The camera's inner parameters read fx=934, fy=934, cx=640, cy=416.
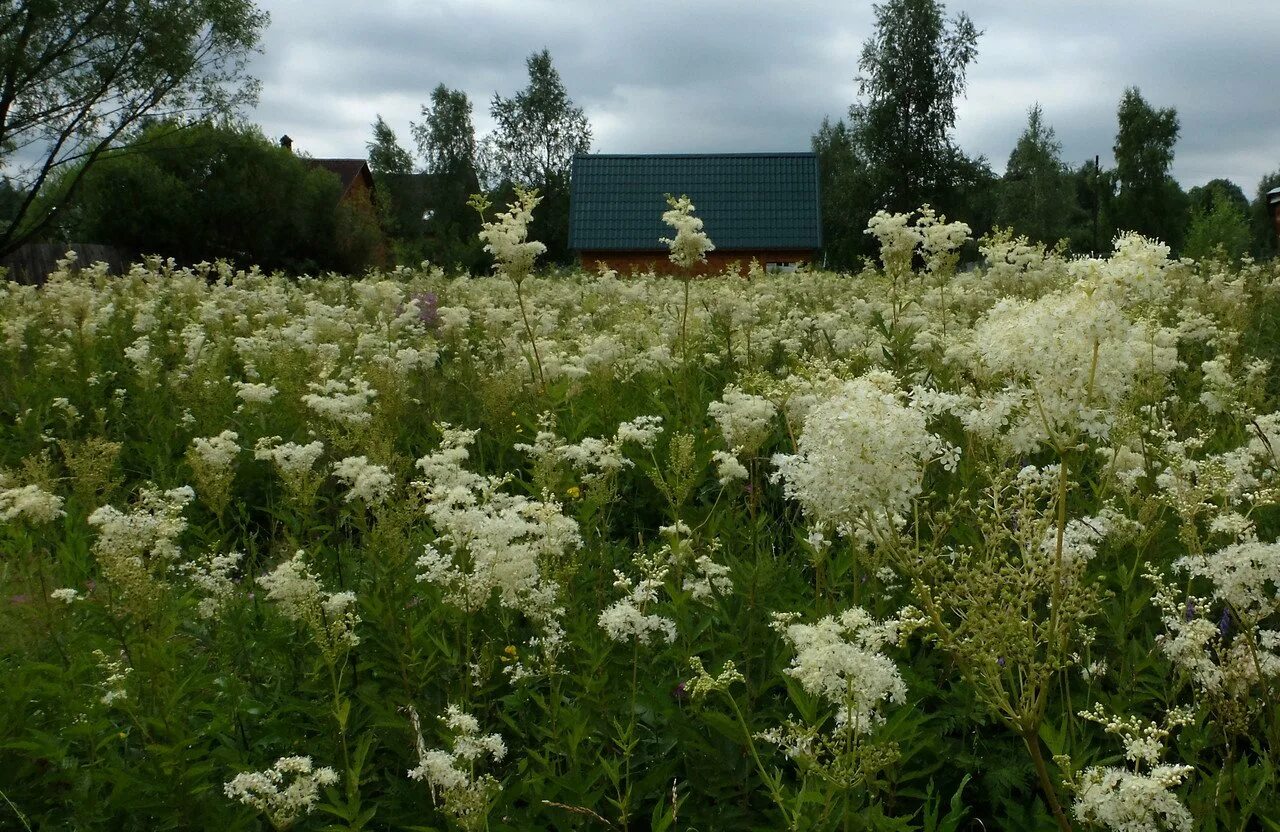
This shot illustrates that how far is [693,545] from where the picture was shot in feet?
14.1

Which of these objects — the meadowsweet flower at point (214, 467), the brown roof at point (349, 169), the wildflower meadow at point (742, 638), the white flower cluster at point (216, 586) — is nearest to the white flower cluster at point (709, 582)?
the wildflower meadow at point (742, 638)

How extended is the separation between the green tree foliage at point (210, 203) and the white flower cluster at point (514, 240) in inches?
1077

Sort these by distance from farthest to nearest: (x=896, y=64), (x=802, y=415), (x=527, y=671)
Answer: (x=896, y=64)
(x=802, y=415)
(x=527, y=671)

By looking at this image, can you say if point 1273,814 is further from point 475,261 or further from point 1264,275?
point 475,261

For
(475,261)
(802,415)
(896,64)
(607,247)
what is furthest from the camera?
(475,261)

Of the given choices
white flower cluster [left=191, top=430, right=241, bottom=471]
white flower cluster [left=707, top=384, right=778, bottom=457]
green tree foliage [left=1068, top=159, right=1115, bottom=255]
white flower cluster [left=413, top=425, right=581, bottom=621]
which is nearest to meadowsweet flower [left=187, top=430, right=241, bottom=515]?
white flower cluster [left=191, top=430, right=241, bottom=471]

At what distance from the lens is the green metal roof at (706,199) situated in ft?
143

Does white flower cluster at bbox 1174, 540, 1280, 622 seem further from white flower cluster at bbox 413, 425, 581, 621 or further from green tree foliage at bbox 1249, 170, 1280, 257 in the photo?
green tree foliage at bbox 1249, 170, 1280, 257

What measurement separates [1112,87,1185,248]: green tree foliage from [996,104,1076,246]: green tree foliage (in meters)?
4.87

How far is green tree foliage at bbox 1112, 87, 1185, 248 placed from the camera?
203 feet

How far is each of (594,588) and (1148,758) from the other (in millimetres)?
2535

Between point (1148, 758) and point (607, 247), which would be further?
point (607, 247)

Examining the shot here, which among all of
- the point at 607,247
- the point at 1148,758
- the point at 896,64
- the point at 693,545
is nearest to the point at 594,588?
the point at 693,545

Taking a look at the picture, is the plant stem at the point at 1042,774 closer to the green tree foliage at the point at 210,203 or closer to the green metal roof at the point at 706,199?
the green tree foliage at the point at 210,203
